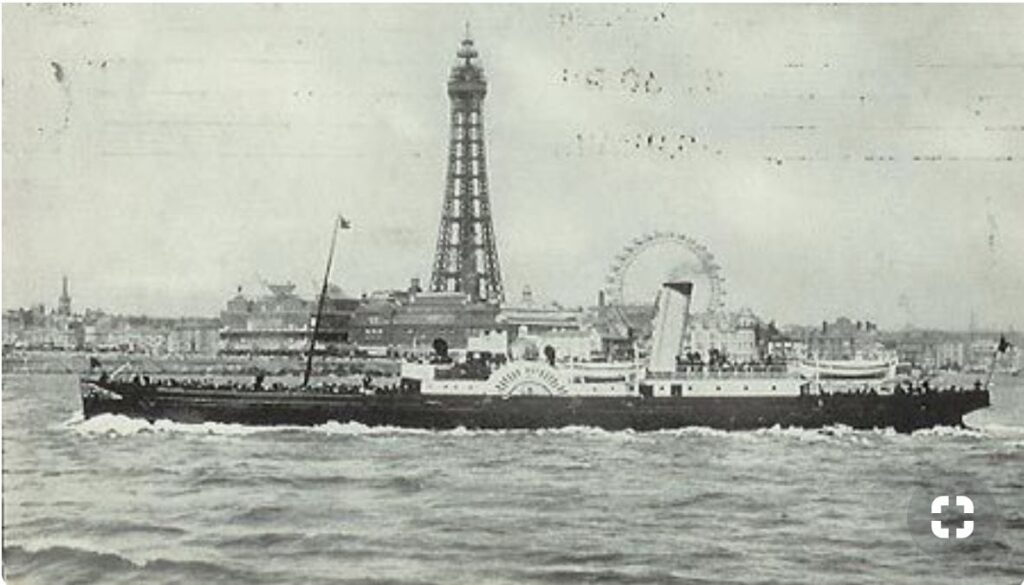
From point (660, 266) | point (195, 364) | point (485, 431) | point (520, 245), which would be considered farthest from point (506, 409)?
point (195, 364)

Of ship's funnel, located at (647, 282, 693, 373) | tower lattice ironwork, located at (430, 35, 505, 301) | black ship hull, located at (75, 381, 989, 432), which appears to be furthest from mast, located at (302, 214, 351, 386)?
ship's funnel, located at (647, 282, 693, 373)

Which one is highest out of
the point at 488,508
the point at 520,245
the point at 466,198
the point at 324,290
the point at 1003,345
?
the point at 466,198

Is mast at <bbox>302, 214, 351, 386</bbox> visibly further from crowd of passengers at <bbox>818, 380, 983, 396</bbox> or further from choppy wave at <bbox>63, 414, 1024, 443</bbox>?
crowd of passengers at <bbox>818, 380, 983, 396</bbox>

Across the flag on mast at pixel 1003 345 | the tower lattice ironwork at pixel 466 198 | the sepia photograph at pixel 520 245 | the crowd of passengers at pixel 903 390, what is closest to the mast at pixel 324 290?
the sepia photograph at pixel 520 245

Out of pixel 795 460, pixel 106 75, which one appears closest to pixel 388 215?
pixel 106 75

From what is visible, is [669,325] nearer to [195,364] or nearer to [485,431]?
[485,431]

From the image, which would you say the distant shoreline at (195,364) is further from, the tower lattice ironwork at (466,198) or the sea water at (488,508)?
the tower lattice ironwork at (466,198)
